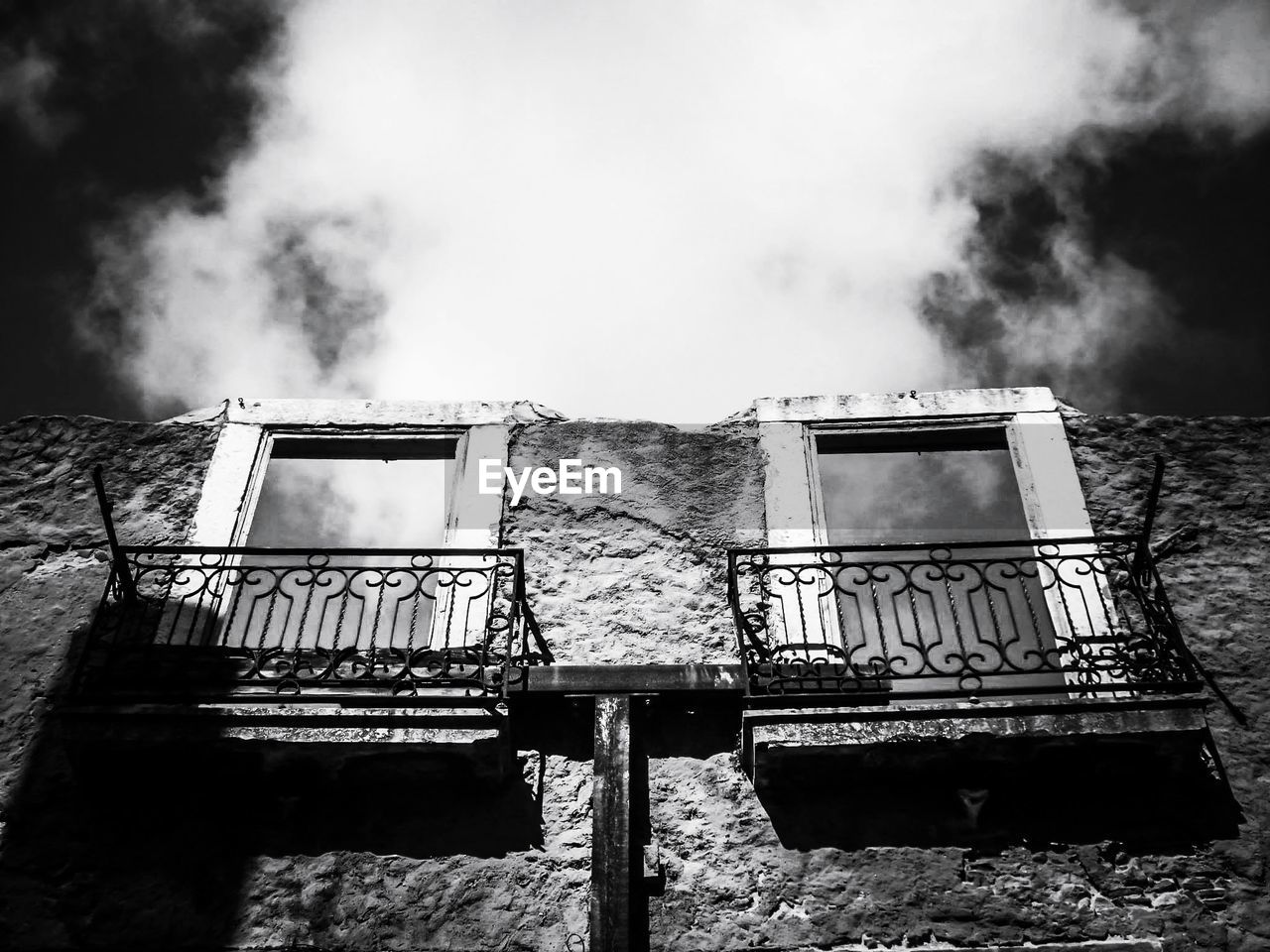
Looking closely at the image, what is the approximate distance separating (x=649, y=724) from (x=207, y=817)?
2564 millimetres

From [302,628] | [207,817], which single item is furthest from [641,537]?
[207,817]

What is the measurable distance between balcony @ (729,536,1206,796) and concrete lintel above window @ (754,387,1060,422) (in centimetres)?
111

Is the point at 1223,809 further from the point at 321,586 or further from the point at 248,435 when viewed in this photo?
the point at 248,435

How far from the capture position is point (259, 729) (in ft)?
18.1

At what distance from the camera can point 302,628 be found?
19.3 feet

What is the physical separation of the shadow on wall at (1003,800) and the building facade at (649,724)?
0.02 meters

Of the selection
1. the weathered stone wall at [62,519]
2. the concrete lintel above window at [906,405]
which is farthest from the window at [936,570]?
the weathered stone wall at [62,519]

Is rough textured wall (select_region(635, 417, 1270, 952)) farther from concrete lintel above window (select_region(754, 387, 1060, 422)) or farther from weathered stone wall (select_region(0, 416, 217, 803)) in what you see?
weathered stone wall (select_region(0, 416, 217, 803))

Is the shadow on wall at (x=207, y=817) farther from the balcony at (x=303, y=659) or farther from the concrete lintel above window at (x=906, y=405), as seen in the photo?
the concrete lintel above window at (x=906, y=405)

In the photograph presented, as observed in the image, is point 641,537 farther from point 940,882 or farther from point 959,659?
point 940,882

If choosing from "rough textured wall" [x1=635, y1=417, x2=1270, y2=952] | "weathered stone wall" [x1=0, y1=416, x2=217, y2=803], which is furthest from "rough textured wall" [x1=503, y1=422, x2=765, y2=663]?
"weathered stone wall" [x1=0, y1=416, x2=217, y2=803]

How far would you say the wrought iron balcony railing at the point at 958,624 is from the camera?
5.79 meters

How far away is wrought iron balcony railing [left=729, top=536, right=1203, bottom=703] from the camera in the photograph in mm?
5785

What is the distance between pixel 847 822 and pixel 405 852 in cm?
246
